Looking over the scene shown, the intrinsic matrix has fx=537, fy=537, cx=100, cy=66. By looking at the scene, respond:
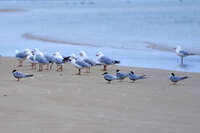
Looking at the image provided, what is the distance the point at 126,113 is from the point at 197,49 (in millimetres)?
12063

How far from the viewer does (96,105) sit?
27.0 feet

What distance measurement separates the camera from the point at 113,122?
7.03m

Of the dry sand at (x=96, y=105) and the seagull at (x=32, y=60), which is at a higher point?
the seagull at (x=32, y=60)

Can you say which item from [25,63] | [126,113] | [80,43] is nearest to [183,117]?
[126,113]

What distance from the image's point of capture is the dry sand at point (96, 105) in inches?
267

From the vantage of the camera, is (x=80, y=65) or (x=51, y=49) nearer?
(x=80, y=65)

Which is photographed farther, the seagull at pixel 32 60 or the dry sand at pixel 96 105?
the seagull at pixel 32 60

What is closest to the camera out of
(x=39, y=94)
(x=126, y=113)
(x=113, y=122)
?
(x=113, y=122)

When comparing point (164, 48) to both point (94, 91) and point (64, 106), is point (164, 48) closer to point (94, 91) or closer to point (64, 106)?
point (94, 91)

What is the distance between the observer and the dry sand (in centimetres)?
679

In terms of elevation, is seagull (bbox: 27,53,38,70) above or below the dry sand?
above

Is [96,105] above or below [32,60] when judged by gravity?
below

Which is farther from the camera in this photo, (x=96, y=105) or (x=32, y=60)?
(x=32, y=60)

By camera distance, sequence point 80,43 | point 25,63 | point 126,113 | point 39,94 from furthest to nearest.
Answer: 1. point 80,43
2. point 25,63
3. point 39,94
4. point 126,113
